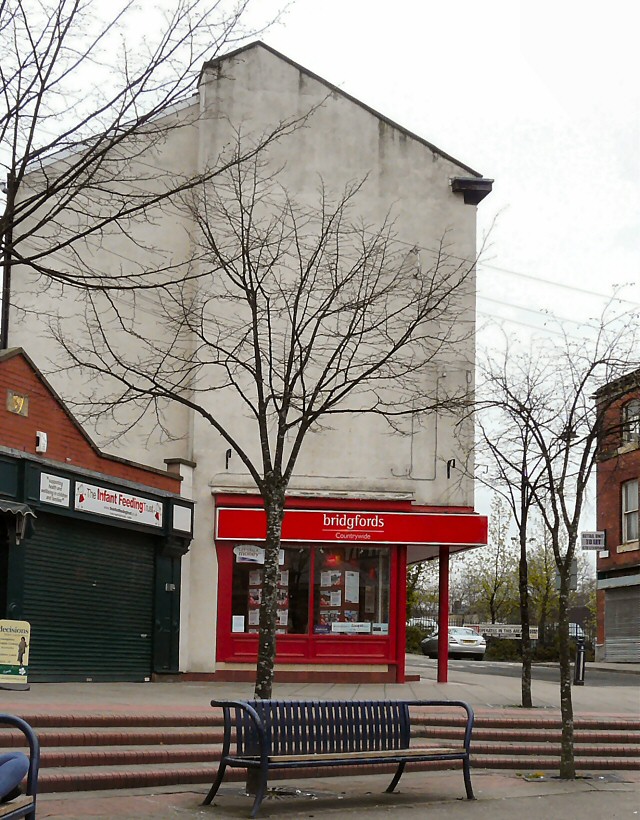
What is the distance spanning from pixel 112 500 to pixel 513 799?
34.5ft

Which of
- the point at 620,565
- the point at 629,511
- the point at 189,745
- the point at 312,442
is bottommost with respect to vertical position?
the point at 189,745

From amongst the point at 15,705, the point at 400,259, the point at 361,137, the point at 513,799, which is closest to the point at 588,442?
the point at 513,799

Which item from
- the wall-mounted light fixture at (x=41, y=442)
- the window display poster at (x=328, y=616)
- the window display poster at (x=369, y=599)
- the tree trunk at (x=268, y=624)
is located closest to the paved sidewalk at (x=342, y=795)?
the tree trunk at (x=268, y=624)

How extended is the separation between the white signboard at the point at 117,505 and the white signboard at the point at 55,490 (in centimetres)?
30

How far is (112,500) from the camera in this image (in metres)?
19.6

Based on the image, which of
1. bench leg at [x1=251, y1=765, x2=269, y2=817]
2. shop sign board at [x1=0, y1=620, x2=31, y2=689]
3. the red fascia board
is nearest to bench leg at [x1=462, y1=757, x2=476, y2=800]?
bench leg at [x1=251, y1=765, x2=269, y2=817]

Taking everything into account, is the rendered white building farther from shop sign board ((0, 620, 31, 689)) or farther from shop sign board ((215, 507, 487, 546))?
shop sign board ((0, 620, 31, 689))

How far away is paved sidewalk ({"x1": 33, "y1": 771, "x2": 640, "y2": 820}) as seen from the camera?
9.29 m

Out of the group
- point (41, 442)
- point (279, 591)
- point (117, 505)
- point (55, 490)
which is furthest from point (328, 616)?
point (41, 442)

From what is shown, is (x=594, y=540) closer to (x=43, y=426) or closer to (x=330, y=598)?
(x=330, y=598)

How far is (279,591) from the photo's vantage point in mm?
22062

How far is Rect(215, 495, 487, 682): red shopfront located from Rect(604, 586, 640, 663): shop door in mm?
18632

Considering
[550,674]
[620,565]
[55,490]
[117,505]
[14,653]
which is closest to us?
[14,653]

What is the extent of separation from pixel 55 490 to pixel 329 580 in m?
6.59
